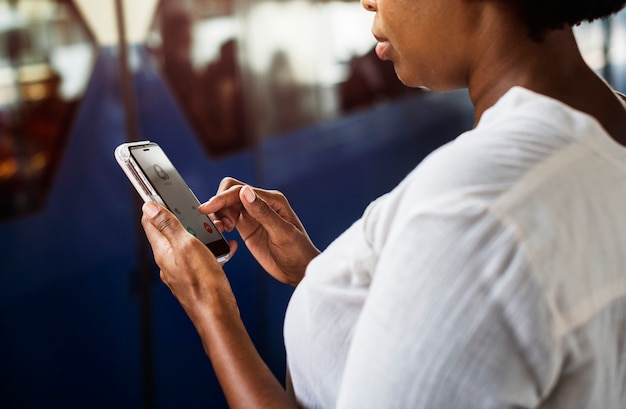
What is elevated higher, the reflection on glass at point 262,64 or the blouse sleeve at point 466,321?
the blouse sleeve at point 466,321

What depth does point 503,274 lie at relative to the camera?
708 millimetres

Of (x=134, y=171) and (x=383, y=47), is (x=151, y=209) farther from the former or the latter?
(x=383, y=47)

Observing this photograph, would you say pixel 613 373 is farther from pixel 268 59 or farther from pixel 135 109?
pixel 268 59

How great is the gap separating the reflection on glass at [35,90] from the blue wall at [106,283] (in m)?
0.05

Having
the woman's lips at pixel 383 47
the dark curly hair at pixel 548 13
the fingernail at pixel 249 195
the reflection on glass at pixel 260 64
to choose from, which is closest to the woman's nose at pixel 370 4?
the woman's lips at pixel 383 47

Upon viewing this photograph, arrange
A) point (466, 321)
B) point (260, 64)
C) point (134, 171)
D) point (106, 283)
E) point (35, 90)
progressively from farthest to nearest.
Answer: point (260, 64) → point (106, 283) → point (35, 90) → point (134, 171) → point (466, 321)

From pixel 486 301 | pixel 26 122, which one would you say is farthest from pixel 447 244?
pixel 26 122

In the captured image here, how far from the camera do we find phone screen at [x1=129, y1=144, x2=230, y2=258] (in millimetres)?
1250

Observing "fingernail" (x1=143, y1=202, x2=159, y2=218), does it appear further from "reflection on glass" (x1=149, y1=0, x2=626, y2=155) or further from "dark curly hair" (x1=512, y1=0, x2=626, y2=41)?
"reflection on glass" (x1=149, y1=0, x2=626, y2=155)

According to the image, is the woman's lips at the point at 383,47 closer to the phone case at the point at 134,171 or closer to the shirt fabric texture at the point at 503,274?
the shirt fabric texture at the point at 503,274

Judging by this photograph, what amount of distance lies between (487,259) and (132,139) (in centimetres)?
225

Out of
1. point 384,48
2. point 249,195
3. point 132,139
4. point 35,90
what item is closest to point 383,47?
point 384,48

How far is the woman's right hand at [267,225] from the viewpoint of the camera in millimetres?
1276

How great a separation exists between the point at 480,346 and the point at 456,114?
16.4 ft
